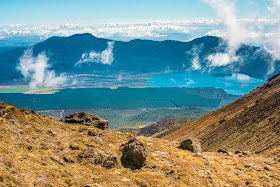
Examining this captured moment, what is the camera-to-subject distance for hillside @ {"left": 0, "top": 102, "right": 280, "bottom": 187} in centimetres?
1463

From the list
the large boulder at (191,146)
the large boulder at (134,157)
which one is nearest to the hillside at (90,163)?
the large boulder at (134,157)

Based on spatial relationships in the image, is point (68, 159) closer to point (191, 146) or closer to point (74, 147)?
point (74, 147)

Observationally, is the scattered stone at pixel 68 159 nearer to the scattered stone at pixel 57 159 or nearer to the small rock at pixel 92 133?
the scattered stone at pixel 57 159

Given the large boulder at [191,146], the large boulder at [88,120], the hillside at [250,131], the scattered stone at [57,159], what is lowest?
the hillside at [250,131]

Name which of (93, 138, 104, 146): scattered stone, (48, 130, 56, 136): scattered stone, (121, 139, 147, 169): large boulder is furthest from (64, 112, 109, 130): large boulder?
(121, 139, 147, 169): large boulder

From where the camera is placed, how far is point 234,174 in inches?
870

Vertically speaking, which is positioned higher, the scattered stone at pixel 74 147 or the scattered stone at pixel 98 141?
the scattered stone at pixel 74 147

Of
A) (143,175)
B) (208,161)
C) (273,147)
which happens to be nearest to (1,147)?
(143,175)

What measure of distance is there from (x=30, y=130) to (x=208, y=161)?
1497cm

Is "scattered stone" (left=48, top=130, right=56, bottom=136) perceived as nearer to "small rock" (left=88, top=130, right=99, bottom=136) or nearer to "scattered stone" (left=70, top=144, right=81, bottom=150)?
"scattered stone" (left=70, top=144, right=81, bottom=150)

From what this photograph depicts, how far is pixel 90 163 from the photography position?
17.3 metres

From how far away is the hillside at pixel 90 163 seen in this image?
48.0 feet

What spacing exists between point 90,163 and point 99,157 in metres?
0.87

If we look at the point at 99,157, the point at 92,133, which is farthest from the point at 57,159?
the point at 92,133
